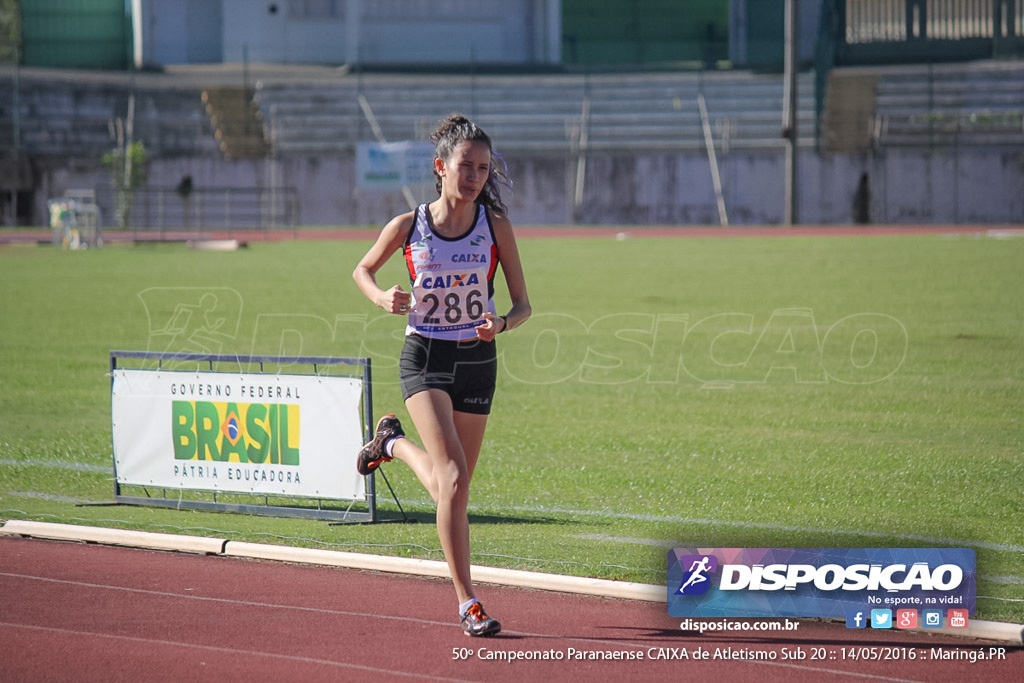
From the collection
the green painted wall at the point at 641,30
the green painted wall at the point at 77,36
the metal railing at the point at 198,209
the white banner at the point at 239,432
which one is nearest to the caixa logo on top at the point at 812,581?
the white banner at the point at 239,432

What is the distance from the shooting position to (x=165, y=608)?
6.20m

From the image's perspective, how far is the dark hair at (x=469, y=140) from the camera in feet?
18.9

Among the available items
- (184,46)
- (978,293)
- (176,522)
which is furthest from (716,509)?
(184,46)

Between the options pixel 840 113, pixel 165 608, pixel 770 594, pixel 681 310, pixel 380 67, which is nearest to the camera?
pixel 770 594

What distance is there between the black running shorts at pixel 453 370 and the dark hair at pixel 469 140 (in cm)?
65

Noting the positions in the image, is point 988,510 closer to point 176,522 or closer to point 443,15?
point 176,522

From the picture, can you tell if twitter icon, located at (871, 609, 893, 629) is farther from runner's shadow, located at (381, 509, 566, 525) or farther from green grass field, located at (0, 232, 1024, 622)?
runner's shadow, located at (381, 509, 566, 525)

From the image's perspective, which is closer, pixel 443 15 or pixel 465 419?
pixel 465 419

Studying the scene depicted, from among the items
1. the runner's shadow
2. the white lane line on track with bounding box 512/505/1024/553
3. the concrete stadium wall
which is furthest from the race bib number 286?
the concrete stadium wall

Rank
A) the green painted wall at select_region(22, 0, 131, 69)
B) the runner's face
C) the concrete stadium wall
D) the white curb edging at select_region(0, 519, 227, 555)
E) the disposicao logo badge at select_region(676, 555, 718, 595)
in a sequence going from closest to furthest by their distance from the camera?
the runner's face < the disposicao logo badge at select_region(676, 555, 718, 595) < the white curb edging at select_region(0, 519, 227, 555) < the concrete stadium wall < the green painted wall at select_region(22, 0, 131, 69)

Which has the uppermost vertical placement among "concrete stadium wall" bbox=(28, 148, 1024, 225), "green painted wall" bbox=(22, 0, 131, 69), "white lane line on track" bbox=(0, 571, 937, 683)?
"green painted wall" bbox=(22, 0, 131, 69)

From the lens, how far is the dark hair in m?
5.77

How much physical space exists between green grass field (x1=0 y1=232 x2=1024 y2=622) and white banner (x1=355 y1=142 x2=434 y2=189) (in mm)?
18458

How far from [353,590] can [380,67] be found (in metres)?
48.8
